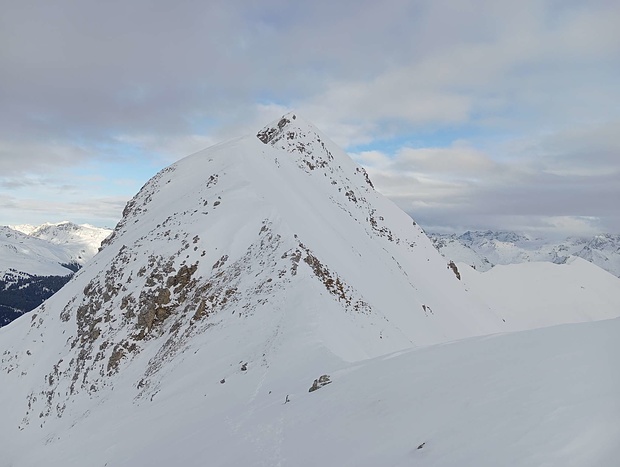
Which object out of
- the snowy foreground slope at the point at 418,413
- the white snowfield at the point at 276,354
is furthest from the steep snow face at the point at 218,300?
the snowy foreground slope at the point at 418,413

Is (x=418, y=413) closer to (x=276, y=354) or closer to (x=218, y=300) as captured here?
(x=276, y=354)

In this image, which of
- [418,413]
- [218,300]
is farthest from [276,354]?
[418,413]

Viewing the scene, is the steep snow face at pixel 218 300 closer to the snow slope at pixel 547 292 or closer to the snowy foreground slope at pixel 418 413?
the snowy foreground slope at pixel 418 413

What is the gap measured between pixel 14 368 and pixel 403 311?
43.1 m

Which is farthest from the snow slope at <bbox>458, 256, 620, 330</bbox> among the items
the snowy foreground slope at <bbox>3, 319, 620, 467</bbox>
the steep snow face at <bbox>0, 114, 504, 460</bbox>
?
the snowy foreground slope at <bbox>3, 319, 620, 467</bbox>

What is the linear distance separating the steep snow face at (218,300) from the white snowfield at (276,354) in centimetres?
20

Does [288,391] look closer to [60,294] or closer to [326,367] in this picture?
[326,367]

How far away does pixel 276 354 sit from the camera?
22.2 metres

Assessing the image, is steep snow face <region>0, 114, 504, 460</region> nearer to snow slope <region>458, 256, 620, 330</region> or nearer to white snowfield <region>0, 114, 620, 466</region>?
white snowfield <region>0, 114, 620, 466</region>

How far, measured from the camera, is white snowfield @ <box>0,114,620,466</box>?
9781 mm

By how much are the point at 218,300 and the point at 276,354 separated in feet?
37.8

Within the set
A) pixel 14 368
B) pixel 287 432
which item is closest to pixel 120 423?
pixel 287 432

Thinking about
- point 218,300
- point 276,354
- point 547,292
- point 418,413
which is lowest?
point 547,292

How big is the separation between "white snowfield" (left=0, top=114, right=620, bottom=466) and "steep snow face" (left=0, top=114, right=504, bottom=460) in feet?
0.66
